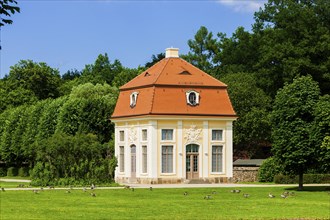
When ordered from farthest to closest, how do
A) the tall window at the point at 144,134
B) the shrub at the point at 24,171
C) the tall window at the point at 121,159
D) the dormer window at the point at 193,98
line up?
the shrub at the point at 24,171, the tall window at the point at 121,159, the dormer window at the point at 193,98, the tall window at the point at 144,134

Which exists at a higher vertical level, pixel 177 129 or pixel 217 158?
pixel 177 129

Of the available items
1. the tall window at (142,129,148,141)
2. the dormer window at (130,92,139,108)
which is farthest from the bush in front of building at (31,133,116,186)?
the dormer window at (130,92,139,108)

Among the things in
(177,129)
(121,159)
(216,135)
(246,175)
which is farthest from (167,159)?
(246,175)

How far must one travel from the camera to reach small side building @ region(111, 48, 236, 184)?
212 ft

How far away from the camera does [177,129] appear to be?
6506 centimetres

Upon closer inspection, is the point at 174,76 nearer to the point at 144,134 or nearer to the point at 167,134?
the point at 167,134

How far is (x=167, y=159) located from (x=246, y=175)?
8.07 m

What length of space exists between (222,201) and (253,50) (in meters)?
56.4

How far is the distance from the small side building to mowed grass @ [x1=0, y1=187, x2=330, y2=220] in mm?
19063

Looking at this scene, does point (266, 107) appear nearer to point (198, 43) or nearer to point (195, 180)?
point (195, 180)

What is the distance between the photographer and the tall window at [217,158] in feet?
217

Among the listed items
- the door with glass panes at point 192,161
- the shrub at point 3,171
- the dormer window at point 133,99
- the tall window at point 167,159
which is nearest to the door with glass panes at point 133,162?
the tall window at point 167,159

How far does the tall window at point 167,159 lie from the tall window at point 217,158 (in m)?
3.54

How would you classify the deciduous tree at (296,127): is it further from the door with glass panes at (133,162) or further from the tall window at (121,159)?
the tall window at (121,159)
